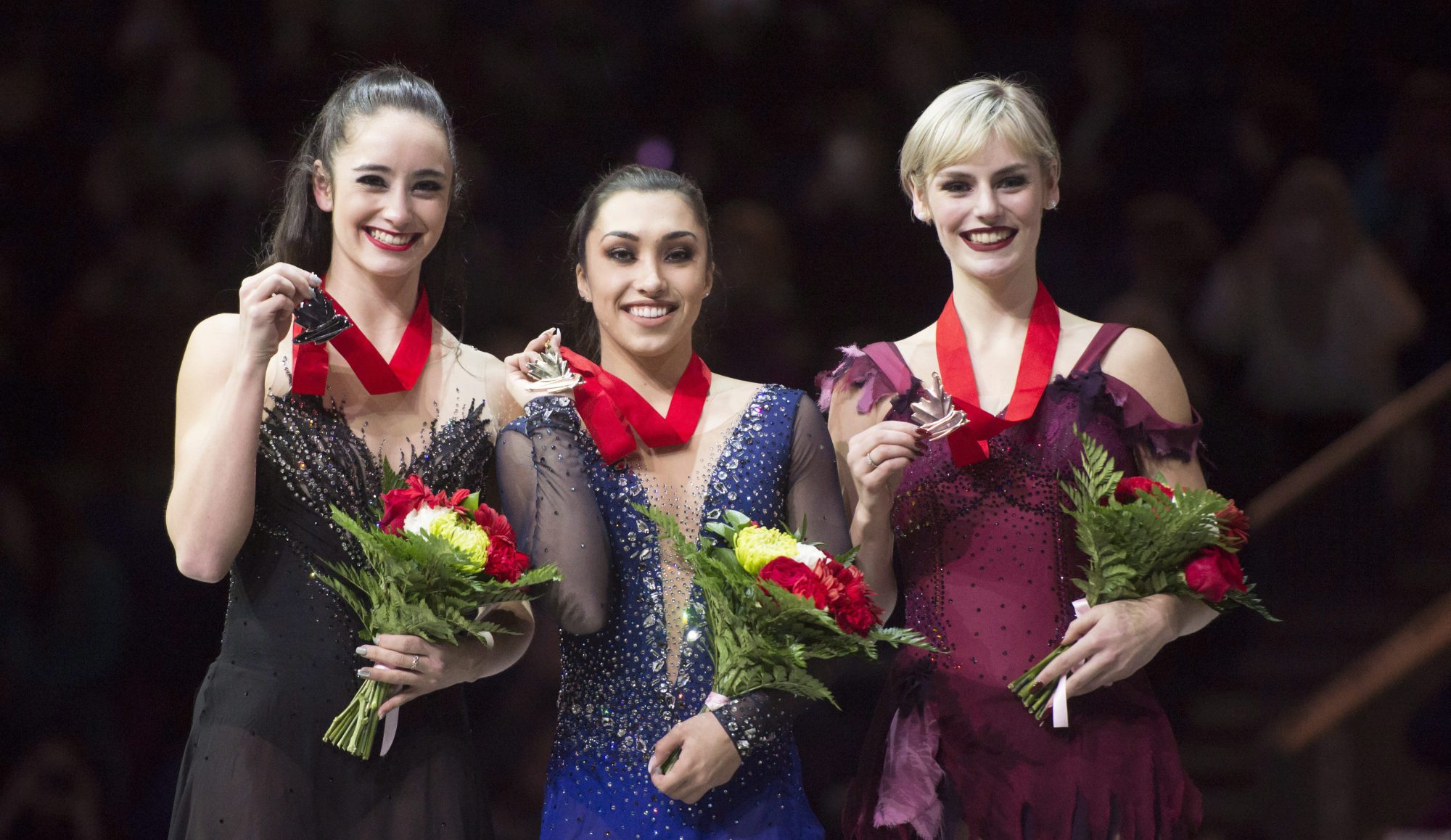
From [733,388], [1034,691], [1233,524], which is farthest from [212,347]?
[1233,524]

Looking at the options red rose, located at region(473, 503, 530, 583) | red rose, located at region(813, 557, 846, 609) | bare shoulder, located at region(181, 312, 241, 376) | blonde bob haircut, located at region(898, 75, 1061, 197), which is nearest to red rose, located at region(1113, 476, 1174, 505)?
red rose, located at region(813, 557, 846, 609)

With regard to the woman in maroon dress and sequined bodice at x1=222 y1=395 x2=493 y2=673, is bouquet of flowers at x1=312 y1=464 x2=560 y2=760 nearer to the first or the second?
sequined bodice at x1=222 y1=395 x2=493 y2=673

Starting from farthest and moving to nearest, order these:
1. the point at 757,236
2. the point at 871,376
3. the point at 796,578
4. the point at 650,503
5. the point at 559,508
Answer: the point at 757,236 → the point at 871,376 → the point at 650,503 → the point at 559,508 → the point at 796,578

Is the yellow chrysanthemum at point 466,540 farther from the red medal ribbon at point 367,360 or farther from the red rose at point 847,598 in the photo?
the red rose at point 847,598

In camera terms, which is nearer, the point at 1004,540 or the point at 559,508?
the point at 559,508

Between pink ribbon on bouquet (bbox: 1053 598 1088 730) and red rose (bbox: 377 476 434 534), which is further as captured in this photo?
pink ribbon on bouquet (bbox: 1053 598 1088 730)

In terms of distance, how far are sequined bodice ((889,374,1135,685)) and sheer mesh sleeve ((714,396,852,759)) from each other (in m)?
0.19

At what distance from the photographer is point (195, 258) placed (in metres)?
4.90

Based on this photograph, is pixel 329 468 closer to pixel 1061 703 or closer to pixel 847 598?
pixel 847 598

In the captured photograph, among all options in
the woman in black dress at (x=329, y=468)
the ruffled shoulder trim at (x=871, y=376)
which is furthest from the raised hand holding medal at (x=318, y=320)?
the ruffled shoulder trim at (x=871, y=376)

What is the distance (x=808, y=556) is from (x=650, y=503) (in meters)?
0.37

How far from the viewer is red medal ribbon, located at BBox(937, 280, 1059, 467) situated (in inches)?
106

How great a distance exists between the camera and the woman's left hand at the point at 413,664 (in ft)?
7.78

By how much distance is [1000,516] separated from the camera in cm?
273
